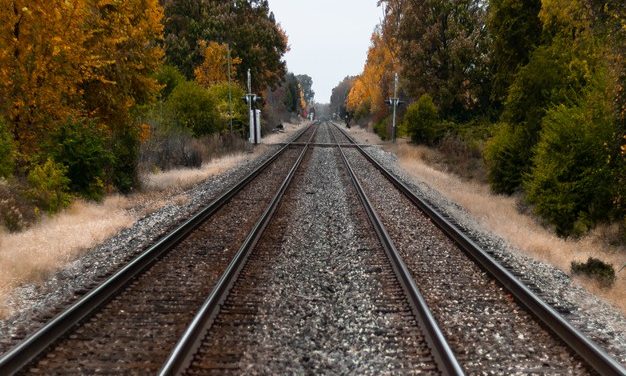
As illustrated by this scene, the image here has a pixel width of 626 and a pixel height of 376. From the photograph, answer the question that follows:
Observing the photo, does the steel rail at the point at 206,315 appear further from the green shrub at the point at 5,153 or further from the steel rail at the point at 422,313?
the green shrub at the point at 5,153

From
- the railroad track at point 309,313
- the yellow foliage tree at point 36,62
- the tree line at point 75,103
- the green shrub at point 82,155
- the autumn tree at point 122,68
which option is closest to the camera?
the railroad track at point 309,313

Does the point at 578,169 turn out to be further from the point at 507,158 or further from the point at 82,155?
the point at 82,155

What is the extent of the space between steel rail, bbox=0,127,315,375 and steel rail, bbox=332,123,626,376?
5.28m

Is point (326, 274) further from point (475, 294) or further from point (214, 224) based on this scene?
point (214, 224)

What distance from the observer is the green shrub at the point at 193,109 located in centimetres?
2549

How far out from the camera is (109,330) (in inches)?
201

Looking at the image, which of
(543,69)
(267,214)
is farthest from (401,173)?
(267,214)

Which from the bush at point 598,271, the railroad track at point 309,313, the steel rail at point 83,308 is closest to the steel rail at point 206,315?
the railroad track at point 309,313

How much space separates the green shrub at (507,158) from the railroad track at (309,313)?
240 inches

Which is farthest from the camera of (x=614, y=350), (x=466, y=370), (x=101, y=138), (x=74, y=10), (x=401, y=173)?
(x=401, y=173)

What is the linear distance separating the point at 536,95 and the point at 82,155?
13.1 m

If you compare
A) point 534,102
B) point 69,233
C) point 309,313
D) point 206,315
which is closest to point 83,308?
point 206,315

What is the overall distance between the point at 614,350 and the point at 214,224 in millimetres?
7413

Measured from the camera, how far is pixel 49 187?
10914 mm
